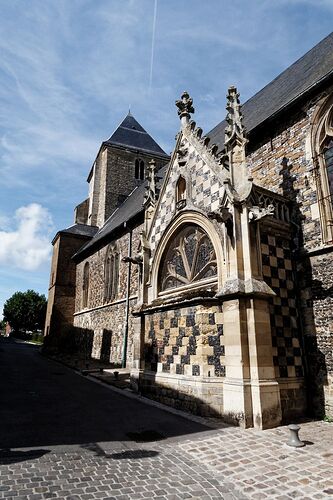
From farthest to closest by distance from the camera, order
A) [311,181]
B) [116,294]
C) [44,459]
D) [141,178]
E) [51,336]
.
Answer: [141,178], [51,336], [116,294], [311,181], [44,459]

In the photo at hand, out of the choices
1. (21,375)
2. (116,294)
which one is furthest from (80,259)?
(21,375)

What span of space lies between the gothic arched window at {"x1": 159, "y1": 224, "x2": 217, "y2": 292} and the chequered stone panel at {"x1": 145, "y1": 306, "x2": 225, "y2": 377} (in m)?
0.96

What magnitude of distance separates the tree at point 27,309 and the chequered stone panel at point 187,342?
57.8 meters

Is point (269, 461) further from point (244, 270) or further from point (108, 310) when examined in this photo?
point (108, 310)

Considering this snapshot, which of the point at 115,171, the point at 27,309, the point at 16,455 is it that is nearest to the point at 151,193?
the point at 16,455

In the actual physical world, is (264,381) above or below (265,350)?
below

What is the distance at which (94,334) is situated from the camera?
20953 millimetres

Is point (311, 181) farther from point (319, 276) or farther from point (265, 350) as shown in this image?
point (265, 350)

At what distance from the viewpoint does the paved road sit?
11.8 feet

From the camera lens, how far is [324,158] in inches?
319

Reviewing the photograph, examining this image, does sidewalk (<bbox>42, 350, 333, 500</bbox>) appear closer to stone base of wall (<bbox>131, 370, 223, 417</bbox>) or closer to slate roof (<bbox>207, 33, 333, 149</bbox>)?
stone base of wall (<bbox>131, 370, 223, 417</bbox>)

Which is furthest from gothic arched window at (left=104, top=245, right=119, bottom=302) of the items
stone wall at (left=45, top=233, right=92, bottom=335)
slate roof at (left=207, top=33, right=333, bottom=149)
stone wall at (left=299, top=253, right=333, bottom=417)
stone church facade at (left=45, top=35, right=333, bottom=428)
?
stone wall at (left=299, top=253, right=333, bottom=417)

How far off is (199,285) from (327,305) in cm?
277

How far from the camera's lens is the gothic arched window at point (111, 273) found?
1948 centimetres
